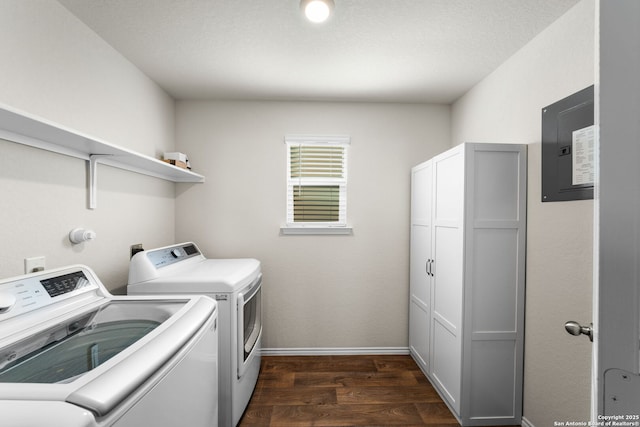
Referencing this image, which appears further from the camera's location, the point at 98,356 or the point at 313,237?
the point at 313,237

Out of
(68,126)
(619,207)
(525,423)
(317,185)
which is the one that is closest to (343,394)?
(525,423)

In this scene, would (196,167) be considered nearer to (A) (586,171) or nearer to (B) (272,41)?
(B) (272,41)

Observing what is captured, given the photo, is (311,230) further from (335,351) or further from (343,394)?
(343,394)

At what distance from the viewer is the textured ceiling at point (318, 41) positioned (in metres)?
1.54

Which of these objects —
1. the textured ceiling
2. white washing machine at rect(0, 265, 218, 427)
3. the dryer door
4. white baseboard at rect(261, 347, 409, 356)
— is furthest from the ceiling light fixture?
white baseboard at rect(261, 347, 409, 356)

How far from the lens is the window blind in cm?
285

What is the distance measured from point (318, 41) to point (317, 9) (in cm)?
34

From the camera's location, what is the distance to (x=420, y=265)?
2.56 metres

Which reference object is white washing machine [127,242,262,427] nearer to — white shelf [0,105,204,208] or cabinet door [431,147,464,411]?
white shelf [0,105,204,208]

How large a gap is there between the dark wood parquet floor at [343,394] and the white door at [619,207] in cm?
183

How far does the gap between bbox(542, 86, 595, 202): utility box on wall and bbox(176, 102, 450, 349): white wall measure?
4.04 ft

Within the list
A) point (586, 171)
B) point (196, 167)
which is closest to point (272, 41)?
point (196, 167)

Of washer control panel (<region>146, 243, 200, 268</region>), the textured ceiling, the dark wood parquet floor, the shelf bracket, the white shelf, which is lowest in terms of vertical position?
the dark wood parquet floor

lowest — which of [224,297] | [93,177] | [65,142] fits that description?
[224,297]
